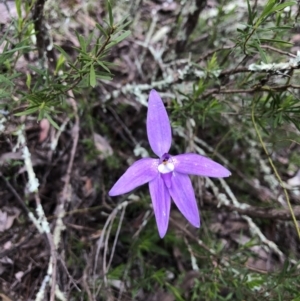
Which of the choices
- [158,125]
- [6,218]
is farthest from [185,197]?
[6,218]

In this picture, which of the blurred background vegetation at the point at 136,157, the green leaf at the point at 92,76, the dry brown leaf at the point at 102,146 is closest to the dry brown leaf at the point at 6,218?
the blurred background vegetation at the point at 136,157

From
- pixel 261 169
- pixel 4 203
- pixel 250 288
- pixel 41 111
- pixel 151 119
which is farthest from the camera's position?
pixel 261 169

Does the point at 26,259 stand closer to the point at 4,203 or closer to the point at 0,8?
the point at 4,203

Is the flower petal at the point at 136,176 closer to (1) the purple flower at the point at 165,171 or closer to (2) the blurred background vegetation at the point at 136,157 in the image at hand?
(1) the purple flower at the point at 165,171

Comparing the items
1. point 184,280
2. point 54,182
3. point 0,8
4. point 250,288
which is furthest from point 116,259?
Answer: point 0,8

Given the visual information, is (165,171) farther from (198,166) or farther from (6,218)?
(6,218)

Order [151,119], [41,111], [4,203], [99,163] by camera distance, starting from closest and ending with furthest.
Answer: [151,119] → [41,111] → [4,203] → [99,163]

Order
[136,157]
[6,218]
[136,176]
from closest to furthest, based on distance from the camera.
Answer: [136,176] → [6,218] → [136,157]
